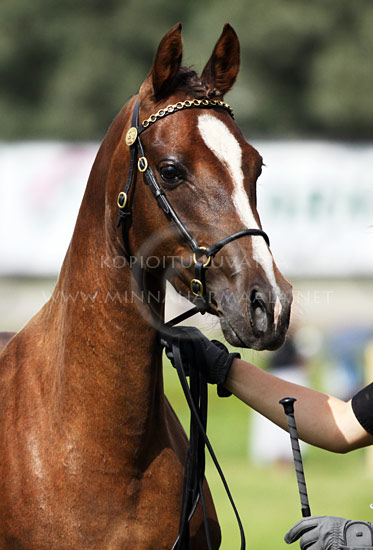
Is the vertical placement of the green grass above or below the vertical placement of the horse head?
below

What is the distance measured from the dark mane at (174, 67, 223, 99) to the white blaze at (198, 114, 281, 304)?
117 mm

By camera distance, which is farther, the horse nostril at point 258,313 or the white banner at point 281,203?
the white banner at point 281,203

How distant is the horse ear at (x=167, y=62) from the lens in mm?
2963

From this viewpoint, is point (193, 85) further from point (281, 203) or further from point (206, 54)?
point (206, 54)

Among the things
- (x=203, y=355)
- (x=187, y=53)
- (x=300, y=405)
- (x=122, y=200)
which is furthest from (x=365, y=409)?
(x=187, y=53)

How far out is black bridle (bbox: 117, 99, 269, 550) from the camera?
2.88 meters

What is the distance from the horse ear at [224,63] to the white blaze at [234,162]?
1.00 ft

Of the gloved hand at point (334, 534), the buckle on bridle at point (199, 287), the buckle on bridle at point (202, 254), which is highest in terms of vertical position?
the buckle on bridle at point (202, 254)

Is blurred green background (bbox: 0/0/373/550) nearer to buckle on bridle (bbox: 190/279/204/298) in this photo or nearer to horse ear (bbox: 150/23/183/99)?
horse ear (bbox: 150/23/183/99)

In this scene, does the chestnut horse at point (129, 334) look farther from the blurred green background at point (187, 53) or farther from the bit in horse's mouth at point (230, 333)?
the blurred green background at point (187, 53)

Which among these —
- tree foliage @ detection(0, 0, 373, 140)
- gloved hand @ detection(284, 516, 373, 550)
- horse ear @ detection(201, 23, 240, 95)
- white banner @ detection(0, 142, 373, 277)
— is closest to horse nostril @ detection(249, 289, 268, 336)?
gloved hand @ detection(284, 516, 373, 550)

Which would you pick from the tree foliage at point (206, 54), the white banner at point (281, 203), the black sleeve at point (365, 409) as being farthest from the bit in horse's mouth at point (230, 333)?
the tree foliage at point (206, 54)

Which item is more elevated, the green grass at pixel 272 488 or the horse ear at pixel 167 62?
the horse ear at pixel 167 62

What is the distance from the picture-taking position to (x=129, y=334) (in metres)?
3.03
